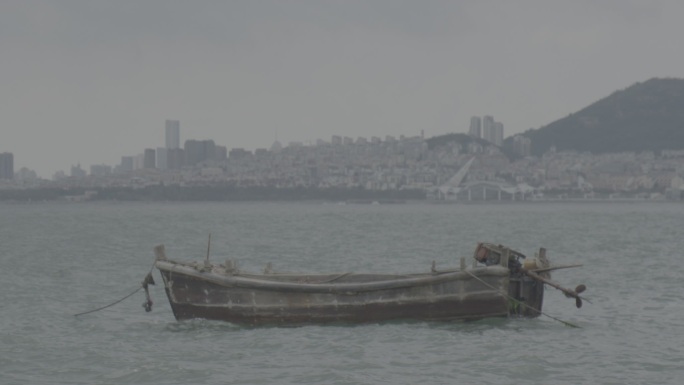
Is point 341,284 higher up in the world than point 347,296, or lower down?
higher up

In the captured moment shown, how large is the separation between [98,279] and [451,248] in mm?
25053

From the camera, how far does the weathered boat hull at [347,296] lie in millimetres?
22859

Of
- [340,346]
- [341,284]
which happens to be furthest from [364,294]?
[340,346]

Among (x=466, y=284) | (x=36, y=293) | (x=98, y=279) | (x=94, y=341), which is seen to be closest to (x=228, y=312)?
(x=94, y=341)

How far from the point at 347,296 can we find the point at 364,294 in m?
0.37

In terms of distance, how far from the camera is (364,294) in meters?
23.1

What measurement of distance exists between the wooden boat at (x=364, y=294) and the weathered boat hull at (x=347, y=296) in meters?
0.02

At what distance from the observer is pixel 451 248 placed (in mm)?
60062

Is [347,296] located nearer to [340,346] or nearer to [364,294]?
[364,294]

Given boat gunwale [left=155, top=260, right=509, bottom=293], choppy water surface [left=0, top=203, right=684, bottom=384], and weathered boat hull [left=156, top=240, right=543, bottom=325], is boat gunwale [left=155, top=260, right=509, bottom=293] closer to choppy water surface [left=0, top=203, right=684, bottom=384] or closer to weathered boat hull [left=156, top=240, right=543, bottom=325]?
weathered boat hull [left=156, top=240, right=543, bottom=325]

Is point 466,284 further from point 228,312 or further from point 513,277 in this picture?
point 228,312

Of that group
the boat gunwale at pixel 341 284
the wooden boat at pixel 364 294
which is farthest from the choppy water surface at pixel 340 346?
the boat gunwale at pixel 341 284

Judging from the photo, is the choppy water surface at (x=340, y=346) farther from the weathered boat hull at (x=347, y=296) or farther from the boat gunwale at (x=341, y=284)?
the boat gunwale at (x=341, y=284)

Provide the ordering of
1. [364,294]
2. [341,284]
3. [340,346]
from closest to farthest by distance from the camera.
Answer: [340,346] < [341,284] < [364,294]
